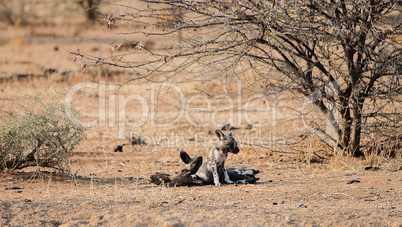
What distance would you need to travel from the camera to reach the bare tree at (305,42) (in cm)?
621

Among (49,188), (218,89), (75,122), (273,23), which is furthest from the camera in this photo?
(218,89)

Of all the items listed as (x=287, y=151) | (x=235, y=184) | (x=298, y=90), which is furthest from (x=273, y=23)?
(x=287, y=151)

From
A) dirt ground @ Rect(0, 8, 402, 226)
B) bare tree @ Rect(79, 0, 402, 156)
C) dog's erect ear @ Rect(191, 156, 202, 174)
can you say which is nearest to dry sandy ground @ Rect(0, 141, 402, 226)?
Result: dirt ground @ Rect(0, 8, 402, 226)

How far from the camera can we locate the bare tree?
20.4 ft

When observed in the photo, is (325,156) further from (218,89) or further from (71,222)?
(218,89)

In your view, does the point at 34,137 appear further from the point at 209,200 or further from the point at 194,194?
the point at 209,200

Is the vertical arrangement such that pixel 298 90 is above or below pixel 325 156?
above

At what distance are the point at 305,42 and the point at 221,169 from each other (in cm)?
255

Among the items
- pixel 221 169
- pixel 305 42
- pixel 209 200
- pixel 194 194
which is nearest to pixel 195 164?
pixel 221 169

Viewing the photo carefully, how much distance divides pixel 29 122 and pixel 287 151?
4495 mm

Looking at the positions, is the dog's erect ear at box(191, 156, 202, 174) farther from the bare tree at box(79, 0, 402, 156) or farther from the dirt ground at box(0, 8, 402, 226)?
the bare tree at box(79, 0, 402, 156)

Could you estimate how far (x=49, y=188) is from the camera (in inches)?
227

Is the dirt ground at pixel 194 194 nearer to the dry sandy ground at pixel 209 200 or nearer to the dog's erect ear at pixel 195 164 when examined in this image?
the dry sandy ground at pixel 209 200

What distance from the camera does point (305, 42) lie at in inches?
279
